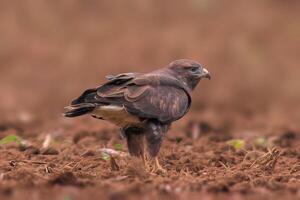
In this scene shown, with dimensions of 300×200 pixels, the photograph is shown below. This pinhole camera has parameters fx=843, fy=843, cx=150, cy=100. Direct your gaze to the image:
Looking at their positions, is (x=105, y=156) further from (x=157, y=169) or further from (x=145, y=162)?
(x=157, y=169)

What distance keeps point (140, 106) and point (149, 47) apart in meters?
13.2

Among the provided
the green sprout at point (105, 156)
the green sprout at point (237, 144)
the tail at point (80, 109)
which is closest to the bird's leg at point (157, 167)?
the green sprout at point (105, 156)

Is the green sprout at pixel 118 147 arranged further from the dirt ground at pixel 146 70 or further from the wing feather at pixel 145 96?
the wing feather at pixel 145 96

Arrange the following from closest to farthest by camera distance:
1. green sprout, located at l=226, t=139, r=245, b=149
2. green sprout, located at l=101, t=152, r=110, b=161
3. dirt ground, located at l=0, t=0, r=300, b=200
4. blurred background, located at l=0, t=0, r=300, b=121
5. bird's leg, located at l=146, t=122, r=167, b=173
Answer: dirt ground, located at l=0, t=0, r=300, b=200 < bird's leg, located at l=146, t=122, r=167, b=173 < green sprout, located at l=101, t=152, r=110, b=161 < green sprout, located at l=226, t=139, r=245, b=149 < blurred background, located at l=0, t=0, r=300, b=121

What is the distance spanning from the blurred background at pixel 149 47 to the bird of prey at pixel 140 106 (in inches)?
340

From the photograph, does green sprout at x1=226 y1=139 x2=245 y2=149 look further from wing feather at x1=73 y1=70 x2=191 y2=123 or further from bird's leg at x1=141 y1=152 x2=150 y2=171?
bird's leg at x1=141 y1=152 x2=150 y2=171

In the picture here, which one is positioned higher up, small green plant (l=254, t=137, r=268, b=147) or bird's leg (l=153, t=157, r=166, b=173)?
small green plant (l=254, t=137, r=268, b=147)

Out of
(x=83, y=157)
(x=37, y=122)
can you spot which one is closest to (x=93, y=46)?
(x=37, y=122)

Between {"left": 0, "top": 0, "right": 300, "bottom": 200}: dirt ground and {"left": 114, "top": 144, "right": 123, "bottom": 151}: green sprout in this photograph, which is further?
{"left": 114, "top": 144, "right": 123, "bottom": 151}: green sprout

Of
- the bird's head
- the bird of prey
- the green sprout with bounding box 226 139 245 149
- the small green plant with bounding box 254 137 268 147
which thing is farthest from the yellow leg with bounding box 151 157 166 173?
the small green plant with bounding box 254 137 268 147

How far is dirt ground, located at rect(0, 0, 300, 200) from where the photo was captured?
7.37 m

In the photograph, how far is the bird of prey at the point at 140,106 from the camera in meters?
8.20

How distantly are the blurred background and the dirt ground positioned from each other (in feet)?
0.10

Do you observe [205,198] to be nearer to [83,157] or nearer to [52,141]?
[83,157]
